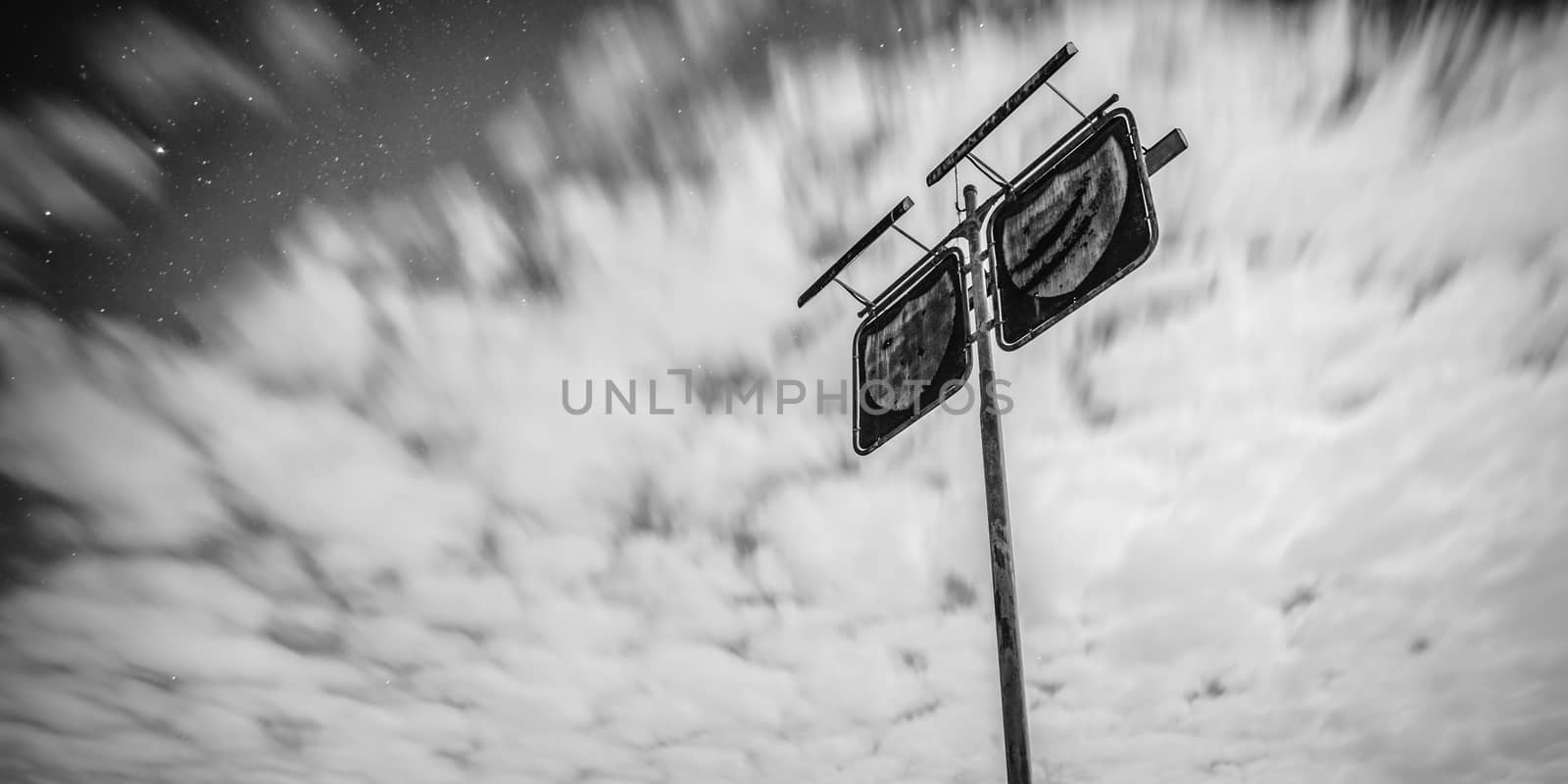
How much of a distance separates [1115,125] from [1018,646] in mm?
2742

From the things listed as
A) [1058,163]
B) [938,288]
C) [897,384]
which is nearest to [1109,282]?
[1058,163]

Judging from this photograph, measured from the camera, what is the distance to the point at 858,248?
4.86 metres

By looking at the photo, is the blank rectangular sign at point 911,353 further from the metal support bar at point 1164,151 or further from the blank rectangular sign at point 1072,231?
the metal support bar at point 1164,151

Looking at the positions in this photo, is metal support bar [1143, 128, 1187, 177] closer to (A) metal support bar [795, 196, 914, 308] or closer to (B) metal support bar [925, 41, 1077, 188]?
(B) metal support bar [925, 41, 1077, 188]

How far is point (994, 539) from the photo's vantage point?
3039 millimetres

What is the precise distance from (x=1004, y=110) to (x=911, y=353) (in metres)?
1.62

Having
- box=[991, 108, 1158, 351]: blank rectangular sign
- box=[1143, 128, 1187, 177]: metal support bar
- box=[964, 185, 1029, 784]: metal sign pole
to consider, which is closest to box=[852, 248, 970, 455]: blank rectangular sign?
box=[964, 185, 1029, 784]: metal sign pole

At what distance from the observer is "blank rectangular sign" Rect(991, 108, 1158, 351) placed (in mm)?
3107

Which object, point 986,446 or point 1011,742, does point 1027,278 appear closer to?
point 986,446

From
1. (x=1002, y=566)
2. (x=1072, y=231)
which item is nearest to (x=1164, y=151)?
(x=1072, y=231)

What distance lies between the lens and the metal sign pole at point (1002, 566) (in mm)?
2713

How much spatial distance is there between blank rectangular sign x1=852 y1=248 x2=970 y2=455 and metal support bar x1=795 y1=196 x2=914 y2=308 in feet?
1.58

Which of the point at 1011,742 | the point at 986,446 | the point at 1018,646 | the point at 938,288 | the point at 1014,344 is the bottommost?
the point at 1011,742

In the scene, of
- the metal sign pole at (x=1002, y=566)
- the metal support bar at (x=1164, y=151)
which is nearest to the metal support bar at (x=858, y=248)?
the metal sign pole at (x=1002, y=566)
